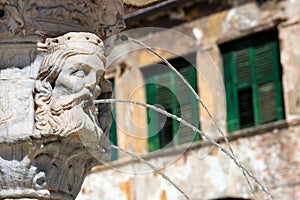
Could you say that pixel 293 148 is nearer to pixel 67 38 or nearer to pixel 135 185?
pixel 135 185

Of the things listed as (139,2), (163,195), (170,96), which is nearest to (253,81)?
(170,96)

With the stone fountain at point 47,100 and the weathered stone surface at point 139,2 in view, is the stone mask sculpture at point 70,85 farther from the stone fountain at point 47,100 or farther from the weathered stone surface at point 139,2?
the weathered stone surface at point 139,2

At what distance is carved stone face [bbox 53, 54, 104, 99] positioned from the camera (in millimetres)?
5031

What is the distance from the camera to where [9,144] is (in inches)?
195

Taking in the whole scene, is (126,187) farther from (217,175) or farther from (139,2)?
(139,2)

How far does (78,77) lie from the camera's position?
5.05 meters

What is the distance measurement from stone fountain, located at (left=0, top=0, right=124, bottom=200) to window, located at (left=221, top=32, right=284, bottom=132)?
11.2 m

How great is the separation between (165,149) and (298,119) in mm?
2320

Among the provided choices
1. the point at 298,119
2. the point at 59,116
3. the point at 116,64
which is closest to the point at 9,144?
the point at 59,116

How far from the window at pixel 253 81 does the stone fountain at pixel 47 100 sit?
11191 mm

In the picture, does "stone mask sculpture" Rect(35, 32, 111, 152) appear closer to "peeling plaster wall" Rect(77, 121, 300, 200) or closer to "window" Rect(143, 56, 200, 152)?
"peeling plaster wall" Rect(77, 121, 300, 200)

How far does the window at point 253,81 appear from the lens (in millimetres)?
16312

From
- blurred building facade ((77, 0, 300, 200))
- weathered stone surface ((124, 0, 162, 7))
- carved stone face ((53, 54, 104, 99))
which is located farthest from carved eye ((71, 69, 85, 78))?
blurred building facade ((77, 0, 300, 200))

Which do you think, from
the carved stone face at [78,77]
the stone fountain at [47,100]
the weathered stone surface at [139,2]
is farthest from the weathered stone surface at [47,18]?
the weathered stone surface at [139,2]
